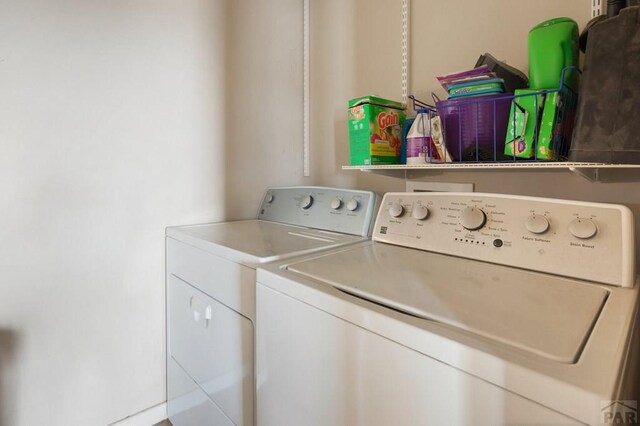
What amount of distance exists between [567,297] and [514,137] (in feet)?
1.45

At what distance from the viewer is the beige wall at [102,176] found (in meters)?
1.07

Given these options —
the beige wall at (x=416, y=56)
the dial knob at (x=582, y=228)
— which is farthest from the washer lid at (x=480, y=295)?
the beige wall at (x=416, y=56)

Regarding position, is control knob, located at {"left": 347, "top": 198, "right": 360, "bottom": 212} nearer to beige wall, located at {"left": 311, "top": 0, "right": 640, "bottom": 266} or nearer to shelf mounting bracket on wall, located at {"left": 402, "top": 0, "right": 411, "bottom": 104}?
beige wall, located at {"left": 311, "top": 0, "right": 640, "bottom": 266}

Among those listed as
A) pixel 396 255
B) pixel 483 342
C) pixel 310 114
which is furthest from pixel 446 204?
pixel 310 114

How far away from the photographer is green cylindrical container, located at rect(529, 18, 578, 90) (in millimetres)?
841

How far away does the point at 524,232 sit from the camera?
33.1 inches

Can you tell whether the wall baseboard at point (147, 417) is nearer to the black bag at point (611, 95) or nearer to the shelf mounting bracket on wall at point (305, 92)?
the shelf mounting bracket on wall at point (305, 92)

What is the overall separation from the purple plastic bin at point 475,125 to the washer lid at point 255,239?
17.4 inches

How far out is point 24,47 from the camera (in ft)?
3.43

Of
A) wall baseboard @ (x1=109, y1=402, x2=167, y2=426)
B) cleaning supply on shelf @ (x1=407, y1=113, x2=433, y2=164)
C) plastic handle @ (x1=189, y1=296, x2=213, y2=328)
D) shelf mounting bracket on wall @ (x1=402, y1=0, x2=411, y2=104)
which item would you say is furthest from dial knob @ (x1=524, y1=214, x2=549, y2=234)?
wall baseboard @ (x1=109, y1=402, x2=167, y2=426)

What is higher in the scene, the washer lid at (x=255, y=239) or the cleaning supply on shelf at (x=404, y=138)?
the cleaning supply on shelf at (x=404, y=138)

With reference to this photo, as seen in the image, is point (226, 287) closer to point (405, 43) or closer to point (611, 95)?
point (611, 95)

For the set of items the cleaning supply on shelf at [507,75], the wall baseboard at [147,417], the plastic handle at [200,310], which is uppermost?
the cleaning supply on shelf at [507,75]

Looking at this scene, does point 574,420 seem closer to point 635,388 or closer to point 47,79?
point 635,388
